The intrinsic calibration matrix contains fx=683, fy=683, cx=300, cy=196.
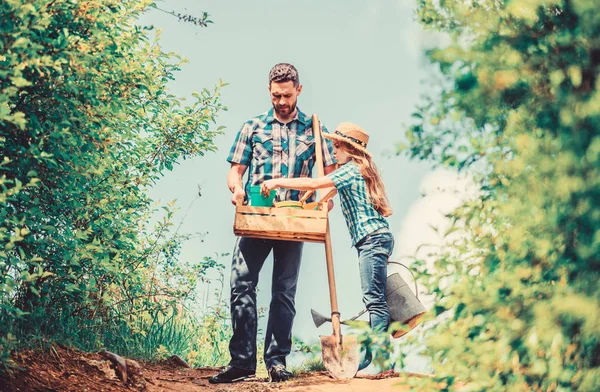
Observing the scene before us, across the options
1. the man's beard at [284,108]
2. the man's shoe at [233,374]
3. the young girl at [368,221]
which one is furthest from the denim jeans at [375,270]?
the man's beard at [284,108]

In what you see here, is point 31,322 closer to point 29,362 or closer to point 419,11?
point 29,362

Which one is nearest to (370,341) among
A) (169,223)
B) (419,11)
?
(419,11)

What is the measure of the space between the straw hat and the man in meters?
0.34

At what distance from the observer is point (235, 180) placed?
613 centimetres

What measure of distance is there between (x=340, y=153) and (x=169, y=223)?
2.43 metres

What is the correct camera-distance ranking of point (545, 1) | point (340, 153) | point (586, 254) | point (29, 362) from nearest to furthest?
1. point (586, 254)
2. point (545, 1)
3. point (29, 362)
4. point (340, 153)

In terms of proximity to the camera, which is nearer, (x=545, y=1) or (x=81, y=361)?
(x=545, y=1)

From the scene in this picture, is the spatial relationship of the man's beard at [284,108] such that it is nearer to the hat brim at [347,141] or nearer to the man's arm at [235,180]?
the hat brim at [347,141]

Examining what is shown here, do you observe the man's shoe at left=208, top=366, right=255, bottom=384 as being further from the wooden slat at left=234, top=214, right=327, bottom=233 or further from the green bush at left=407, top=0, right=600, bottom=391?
the green bush at left=407, top=0, right=600, bottom=391

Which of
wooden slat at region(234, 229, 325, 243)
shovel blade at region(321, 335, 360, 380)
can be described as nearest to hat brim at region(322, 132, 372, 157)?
wooden slat at region(234, 229, 325, 243)

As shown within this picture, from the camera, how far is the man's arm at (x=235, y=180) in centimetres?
588

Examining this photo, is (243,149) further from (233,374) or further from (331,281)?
(233,374)

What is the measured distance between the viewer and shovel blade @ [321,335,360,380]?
5875 mm

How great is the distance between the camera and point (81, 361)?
559 cm
